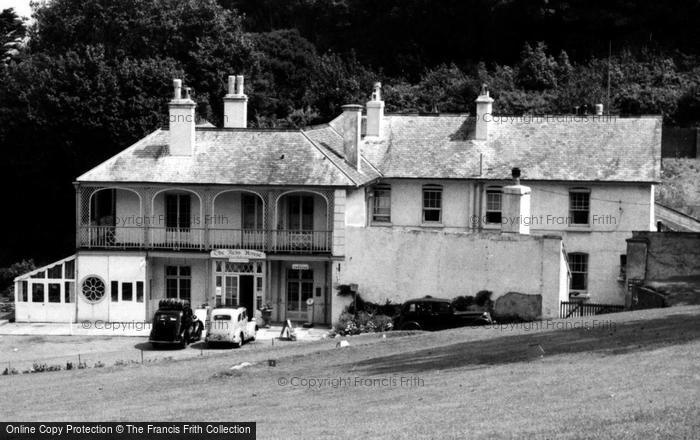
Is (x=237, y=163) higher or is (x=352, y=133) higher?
(x=352, y=133)

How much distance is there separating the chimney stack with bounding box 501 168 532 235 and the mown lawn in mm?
9074

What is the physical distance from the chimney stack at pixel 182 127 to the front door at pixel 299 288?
563cm

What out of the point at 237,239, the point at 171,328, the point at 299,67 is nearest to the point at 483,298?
the point at 237,239

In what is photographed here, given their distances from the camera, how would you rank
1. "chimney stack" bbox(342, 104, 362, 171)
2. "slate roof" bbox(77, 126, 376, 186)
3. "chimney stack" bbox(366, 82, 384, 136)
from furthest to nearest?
"chimney stack" bbox(366, 82, 384, 136) → "chimney stack" bbox(342, 104, 362, 171) → "slate roof" bbox(77, 126, 376, 186)

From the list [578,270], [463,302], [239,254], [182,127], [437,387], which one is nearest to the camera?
[437,387]

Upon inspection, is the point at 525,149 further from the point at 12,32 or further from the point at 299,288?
the point at 12,32

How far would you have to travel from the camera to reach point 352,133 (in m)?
47.8

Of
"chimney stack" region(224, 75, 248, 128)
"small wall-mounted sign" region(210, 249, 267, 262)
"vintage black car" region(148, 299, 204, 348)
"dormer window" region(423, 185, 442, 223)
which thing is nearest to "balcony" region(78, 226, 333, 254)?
"small wall-mounted sign" region(210, 249, 267, 262)

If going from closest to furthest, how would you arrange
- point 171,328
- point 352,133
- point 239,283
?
point 171,328, point 239,283, point 352,133

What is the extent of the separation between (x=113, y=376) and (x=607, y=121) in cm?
2514

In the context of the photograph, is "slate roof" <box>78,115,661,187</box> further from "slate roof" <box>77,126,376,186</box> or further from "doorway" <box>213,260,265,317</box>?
"doorway" <box>213,260,265,317</box>

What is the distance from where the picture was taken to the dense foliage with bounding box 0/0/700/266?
61.8m

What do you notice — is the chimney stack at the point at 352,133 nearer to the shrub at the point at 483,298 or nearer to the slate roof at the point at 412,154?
the slate roof at the point at 412,154

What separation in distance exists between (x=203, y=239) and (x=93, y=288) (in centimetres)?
409
